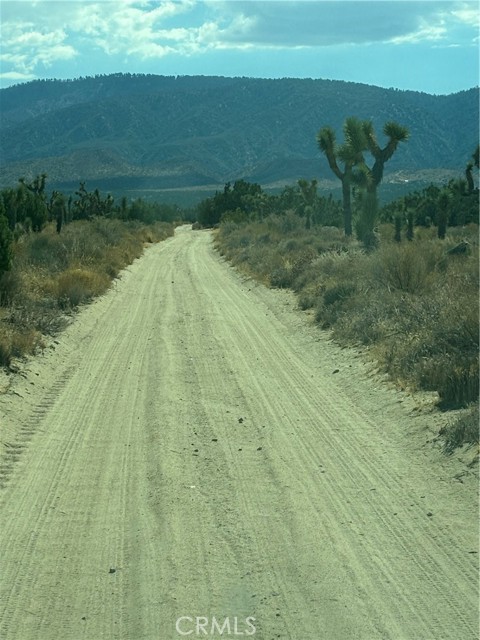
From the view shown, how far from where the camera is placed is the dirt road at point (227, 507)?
574 centimetres

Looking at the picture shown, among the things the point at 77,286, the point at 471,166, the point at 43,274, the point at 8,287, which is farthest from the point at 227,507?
the point at 471,166

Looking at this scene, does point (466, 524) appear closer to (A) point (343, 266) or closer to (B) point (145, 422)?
(B) point (145, 422)

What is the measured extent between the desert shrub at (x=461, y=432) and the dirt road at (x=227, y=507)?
0.21 metres

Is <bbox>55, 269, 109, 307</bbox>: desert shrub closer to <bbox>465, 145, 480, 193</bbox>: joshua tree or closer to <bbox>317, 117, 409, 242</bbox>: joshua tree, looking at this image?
<bbox>317, 117, 409, 242</bbox>: joshua tree

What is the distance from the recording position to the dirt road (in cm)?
574

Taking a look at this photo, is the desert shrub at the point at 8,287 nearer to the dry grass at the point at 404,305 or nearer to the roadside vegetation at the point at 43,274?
the roadside vegetation at the point at 43,274

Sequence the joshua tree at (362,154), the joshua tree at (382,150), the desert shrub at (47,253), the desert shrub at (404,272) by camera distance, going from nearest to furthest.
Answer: the desert shrub at (404,272), the desert shrub at (47,253), the joshua tree at (382,150), the joshua tree at (362,154)

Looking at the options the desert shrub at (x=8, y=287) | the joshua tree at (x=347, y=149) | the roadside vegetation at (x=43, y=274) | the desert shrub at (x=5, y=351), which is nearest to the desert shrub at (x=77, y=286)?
the roadside vegetation at (x=43, y=274)

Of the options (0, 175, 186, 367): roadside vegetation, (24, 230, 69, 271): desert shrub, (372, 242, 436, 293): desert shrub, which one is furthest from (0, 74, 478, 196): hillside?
(372, 242, 436, 293): desert shrub

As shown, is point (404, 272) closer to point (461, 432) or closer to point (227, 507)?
point (461, 432)

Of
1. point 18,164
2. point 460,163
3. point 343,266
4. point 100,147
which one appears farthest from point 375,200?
point 100,147

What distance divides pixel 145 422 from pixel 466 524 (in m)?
4.43

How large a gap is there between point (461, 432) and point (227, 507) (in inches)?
109

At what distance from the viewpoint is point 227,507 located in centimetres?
765
